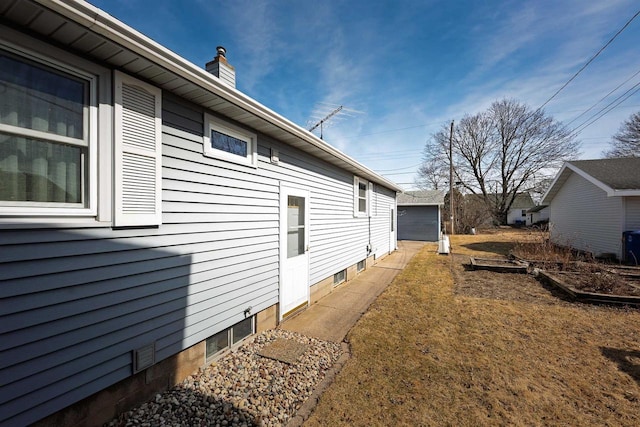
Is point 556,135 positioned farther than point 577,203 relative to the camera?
Yes

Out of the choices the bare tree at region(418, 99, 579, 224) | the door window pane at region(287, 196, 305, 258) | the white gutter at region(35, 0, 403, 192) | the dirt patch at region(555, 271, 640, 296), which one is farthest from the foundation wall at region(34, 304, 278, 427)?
the bare tree at region(418, 99, 579, 224)

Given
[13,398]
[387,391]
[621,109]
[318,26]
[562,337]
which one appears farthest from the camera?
[621,109]

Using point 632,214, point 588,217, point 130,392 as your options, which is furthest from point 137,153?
point 588,217

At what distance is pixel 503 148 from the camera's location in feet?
93.2

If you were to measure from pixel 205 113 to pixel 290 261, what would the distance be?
107 inches

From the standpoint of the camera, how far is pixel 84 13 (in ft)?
5.78

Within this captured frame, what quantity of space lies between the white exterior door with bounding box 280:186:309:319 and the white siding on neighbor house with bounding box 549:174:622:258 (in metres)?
11.8

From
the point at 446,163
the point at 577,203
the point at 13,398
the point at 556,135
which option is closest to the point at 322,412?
the point at 13,398

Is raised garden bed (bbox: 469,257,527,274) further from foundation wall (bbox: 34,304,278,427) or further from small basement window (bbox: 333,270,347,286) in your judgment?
foundation wall (bbox: 34,304,278,427)

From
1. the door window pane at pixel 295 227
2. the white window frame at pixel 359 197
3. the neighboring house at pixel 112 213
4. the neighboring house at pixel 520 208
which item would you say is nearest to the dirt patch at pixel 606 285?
the white window frame at pixel 359 197

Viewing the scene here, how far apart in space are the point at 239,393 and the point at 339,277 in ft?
14.6

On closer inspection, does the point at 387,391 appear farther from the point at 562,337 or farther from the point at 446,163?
the point at 446,163

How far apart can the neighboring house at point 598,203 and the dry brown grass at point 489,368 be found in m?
7.44

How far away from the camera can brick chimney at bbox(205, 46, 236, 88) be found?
3656mm
